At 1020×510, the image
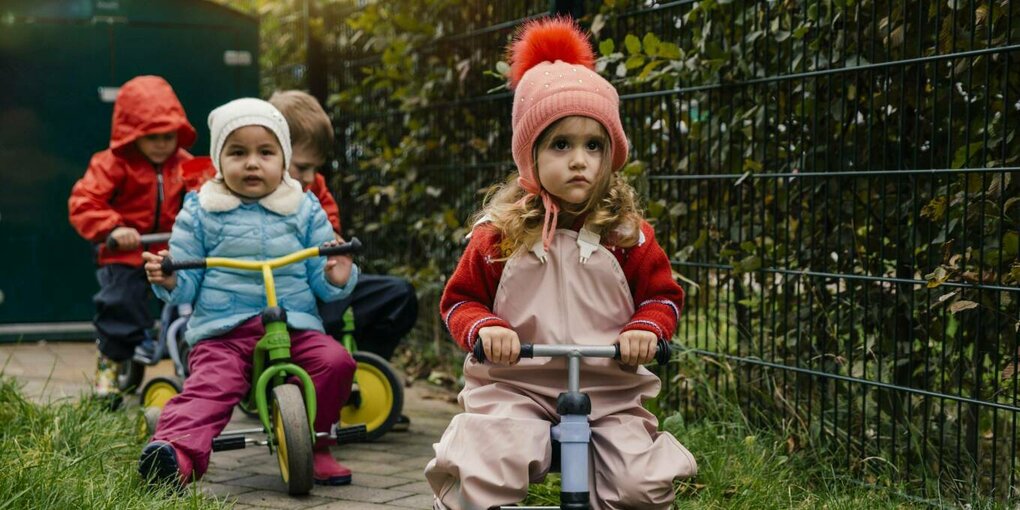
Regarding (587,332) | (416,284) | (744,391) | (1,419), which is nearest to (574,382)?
(587,332)

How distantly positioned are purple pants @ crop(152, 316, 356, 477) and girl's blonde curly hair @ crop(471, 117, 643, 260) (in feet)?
4.41

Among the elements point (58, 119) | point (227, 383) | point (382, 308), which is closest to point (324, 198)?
point (382, 308)

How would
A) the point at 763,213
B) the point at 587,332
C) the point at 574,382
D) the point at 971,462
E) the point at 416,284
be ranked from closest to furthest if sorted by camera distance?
the point at 574,382 → the point at 587,332 → the point at 971,462 → the point at 763,213 → the point at 416,284

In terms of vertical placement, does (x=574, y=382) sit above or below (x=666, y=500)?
above

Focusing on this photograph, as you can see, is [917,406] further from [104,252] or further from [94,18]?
[94,18]

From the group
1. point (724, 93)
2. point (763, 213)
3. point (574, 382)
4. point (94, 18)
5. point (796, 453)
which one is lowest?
point (796, 453)

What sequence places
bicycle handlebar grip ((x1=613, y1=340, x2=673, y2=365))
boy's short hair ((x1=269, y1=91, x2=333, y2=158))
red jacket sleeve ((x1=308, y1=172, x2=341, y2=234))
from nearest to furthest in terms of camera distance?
1. bicycle handlebar grip ((x1=613, y1=340, x2=673, y2=365))
2. boy's short hair ((x1=269, y1=91, x2=333, y2=158))
3. red jacket sleeve ((x1=308, y1=172, x2=341, y2=234))

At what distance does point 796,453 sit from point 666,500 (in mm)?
1382

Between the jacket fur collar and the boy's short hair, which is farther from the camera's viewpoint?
the boy's short hair

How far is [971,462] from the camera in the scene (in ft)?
12.5

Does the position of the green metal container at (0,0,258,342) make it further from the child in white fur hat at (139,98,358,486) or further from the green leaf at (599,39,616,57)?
the green leaf at (599,39,616,57)

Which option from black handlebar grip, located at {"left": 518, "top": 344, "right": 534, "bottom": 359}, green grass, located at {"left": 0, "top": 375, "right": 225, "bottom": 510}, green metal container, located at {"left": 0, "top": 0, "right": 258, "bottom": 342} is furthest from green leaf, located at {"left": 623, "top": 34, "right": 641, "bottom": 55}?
green metal container, located at {"left": 0, "top": 0, "right": 258, "bottom": 342}

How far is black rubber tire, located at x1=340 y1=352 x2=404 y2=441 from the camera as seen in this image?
5.16 metres

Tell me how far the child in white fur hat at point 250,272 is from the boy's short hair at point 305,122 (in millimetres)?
720
